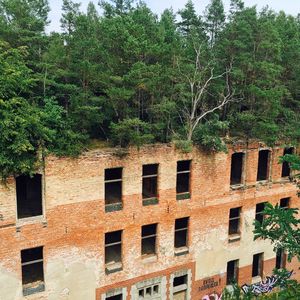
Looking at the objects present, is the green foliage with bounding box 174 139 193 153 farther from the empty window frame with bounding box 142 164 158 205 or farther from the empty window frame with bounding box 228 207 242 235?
the empty window frame with bounding box 228 207 242 235

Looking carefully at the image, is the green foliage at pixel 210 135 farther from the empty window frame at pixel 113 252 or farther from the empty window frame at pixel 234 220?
the empty window frame at pixel 113 252

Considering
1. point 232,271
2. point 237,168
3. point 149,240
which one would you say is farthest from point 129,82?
point 232,271

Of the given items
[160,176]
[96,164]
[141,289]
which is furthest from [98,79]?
[141,289]

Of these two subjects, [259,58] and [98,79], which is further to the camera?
[259,58]

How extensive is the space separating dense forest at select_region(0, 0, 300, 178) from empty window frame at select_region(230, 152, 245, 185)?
5.09 ft

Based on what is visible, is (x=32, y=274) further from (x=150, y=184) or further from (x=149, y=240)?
(x=150, y=184)

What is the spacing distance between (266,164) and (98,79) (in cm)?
1243

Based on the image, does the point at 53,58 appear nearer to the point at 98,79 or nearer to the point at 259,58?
the point at 98,79

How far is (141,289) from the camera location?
19500 mm

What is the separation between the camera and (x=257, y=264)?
23844 millimetres

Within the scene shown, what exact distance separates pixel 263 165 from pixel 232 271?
700cm

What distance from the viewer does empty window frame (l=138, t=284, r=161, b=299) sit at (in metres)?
19.6

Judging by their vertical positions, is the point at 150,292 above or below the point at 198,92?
below

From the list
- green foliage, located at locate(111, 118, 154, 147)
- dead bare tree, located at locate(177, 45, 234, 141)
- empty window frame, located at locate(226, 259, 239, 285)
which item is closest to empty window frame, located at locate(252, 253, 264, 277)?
empty window frame, located at locate(226, 259, 239, 285)
